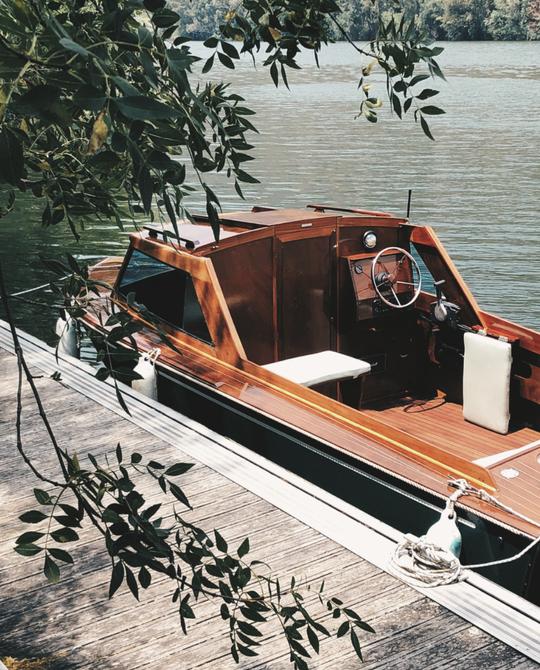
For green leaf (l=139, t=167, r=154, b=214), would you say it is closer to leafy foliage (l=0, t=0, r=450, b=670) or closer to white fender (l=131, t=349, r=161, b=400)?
leafy foliage (l=0, t=0, r=450, b=670)

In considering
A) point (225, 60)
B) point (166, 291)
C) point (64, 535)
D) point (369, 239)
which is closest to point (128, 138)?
point (64, 535)

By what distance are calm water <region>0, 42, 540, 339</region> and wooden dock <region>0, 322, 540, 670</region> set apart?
208 centimetres

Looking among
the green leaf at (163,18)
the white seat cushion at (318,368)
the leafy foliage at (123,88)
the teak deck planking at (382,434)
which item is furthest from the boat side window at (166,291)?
the green leaf at (163,18)

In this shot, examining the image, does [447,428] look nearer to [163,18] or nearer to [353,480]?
[353,480]

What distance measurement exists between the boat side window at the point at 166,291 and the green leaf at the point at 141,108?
5141 mm

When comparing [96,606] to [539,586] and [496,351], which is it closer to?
[539,586]

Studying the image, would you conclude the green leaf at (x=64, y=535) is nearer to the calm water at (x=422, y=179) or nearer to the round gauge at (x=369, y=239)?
the calm water at (x=422, y=179)

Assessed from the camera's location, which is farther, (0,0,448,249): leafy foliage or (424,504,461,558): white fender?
(424,504,461,558): white fender

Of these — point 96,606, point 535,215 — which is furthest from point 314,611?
point 535,215

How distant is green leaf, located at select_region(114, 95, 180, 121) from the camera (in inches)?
40.4

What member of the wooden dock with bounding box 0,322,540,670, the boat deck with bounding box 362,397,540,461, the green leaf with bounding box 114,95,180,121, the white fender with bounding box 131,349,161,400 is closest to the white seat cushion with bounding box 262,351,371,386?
the boat deck with bounding box 362,397,540,461

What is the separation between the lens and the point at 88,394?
6215 millimetres

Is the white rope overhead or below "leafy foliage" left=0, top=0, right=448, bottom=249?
below

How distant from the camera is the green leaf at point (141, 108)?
40.4 inches
